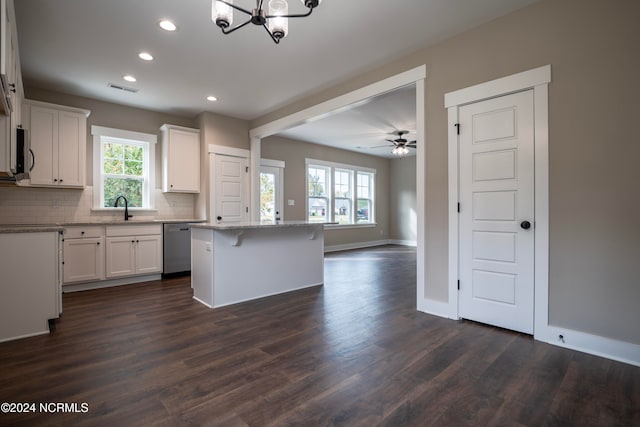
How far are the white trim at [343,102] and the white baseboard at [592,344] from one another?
8.38 ft

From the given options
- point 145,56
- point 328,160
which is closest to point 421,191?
point 145,56

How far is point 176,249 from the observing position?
196 inches

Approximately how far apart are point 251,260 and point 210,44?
2.34 meters

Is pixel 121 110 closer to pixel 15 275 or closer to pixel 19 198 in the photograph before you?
pixel 19 198

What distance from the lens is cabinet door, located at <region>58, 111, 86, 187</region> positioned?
13.8 feet

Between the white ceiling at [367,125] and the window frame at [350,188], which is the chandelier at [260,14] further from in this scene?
the window frame at [350,188]

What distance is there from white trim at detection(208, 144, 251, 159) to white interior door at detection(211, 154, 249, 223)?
0.17 feet

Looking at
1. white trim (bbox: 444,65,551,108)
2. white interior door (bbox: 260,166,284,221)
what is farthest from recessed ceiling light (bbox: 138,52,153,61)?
white interior door (bbox: 260,166,284,221)

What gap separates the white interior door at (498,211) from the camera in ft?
8.53

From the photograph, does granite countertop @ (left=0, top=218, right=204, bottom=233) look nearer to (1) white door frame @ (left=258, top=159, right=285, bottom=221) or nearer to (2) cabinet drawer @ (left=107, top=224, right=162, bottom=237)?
(2) cabinet drawer @ (left=107, top=224, right=162, bottom=237)

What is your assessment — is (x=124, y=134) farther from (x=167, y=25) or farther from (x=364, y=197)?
(x=364, y=197)

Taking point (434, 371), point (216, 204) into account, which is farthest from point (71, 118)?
point (434, 371)

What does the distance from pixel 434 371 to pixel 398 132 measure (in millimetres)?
5267

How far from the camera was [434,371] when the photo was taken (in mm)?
2039
